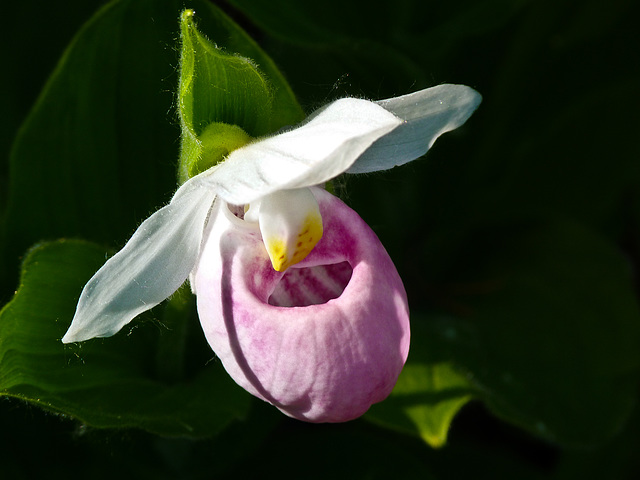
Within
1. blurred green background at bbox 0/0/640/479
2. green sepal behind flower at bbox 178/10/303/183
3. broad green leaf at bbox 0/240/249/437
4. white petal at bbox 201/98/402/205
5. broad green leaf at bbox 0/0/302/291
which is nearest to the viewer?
white petal at bbox 201/98/402/205

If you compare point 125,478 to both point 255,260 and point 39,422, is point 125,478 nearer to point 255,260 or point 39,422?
point 39,422

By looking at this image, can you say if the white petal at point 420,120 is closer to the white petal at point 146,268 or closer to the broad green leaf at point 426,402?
the white petal at point 146,268

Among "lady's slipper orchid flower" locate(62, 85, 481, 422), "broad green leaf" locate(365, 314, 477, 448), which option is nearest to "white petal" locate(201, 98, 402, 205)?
"lady's slipper orchid flower" locate(62, 85, 481, 422)

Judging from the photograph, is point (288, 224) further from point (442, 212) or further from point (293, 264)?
point (442, 212)

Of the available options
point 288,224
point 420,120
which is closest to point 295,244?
point 288,224

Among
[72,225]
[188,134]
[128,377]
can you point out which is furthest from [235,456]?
[188,134]

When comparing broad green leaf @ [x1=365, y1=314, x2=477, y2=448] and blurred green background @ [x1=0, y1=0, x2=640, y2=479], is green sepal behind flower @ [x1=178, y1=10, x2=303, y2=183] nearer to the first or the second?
blurred green background @ [x1=0, y1=0, x2=640, y2=479]
